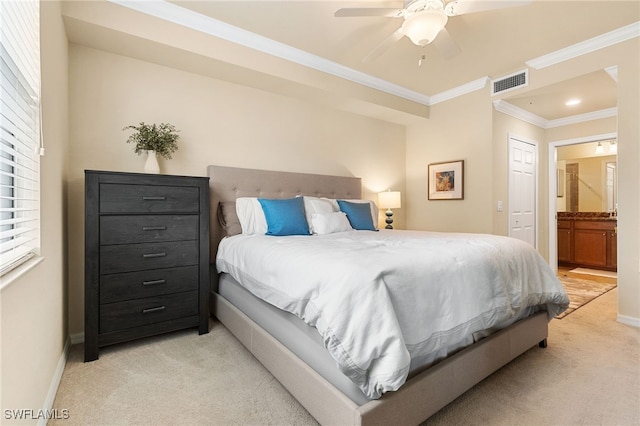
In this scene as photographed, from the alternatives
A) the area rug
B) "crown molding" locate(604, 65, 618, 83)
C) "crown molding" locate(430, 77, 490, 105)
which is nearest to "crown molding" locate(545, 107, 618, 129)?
"crown molding" locate(604, 65, 618, 83)

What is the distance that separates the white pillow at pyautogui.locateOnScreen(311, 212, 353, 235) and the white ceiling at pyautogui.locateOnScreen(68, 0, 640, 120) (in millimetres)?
1679

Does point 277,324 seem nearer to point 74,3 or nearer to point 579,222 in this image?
point 74,3

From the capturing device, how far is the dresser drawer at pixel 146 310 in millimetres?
2137

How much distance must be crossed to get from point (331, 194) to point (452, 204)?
1764 mm

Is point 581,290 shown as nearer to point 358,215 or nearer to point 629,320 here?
point 629,320

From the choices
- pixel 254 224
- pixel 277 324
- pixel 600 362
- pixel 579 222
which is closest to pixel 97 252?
pixel 254 224

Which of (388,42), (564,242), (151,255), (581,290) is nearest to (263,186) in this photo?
(151,255)

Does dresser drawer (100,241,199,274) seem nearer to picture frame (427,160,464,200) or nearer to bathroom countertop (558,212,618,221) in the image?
picture frame (427,160,464,200)

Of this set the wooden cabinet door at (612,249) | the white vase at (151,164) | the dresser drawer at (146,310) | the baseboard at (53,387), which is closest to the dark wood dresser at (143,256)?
the dresser drawer at (146,310)

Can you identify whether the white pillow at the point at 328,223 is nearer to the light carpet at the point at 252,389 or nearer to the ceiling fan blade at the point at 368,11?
the light carpet at the point at 252,389

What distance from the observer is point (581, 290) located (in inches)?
154

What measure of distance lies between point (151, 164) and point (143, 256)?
0.81m

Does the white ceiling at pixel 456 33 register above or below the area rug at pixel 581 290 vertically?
above

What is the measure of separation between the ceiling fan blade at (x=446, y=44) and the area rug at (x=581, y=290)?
2.75 m
